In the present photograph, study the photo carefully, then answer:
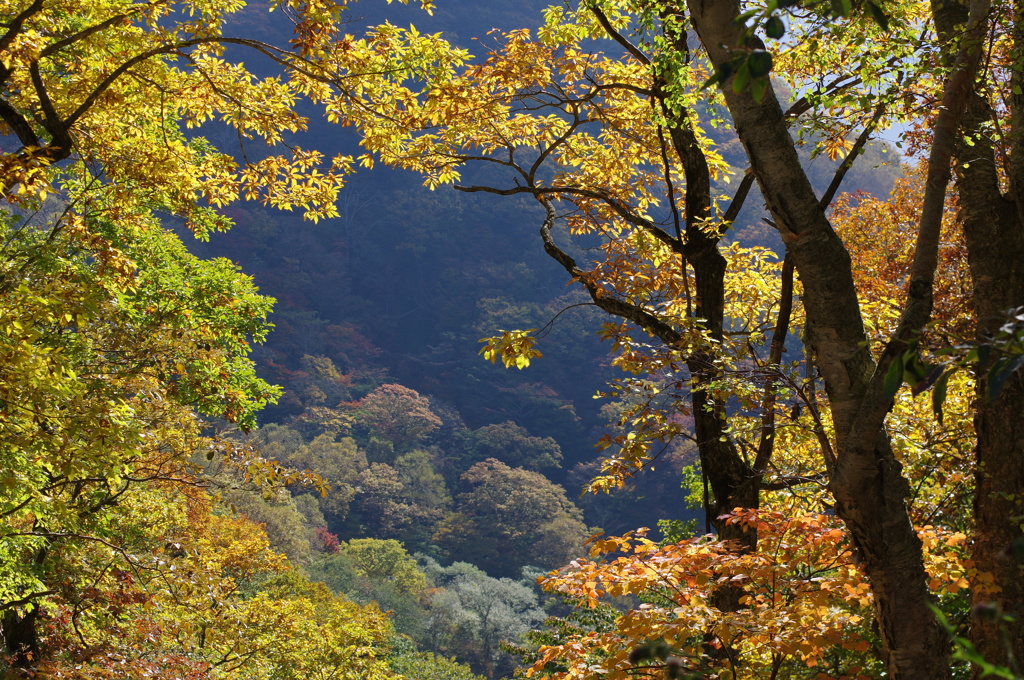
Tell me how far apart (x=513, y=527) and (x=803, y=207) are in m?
27.4

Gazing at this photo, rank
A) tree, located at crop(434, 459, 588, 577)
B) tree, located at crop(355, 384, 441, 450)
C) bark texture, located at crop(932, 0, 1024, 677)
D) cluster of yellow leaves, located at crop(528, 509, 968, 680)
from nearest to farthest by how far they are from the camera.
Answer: cluster of yellow leaves, located at crop(528, 509, 968, 680) < bark texture, located at crop(932, 0, 1024, 677) < tree, located at crop(434, 459, 588, 577) < tree, located at crop(355, 384, 441, 450)

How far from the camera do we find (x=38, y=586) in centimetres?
500

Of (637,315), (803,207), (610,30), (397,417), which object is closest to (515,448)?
(397,417)

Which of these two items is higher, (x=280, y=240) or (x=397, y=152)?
(x=280, y=240)

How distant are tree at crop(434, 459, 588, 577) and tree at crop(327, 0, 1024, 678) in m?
23.5

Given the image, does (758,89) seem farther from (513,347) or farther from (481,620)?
(481,620)

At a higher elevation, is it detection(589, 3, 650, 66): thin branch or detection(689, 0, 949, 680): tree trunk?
detection(589, 3, 650, 66): thin branch

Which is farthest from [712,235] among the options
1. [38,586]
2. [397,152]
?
[38,586]

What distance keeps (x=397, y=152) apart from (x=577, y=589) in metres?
3.23

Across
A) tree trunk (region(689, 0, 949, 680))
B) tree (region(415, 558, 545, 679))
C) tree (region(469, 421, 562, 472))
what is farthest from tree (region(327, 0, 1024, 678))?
tree (region(469, 421, 562, 472))

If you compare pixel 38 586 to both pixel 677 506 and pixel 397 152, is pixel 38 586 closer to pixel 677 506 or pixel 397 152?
pixel 397 152

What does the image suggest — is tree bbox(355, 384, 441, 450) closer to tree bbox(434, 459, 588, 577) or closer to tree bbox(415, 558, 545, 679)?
tree bbox(434, 459, 588, 577)

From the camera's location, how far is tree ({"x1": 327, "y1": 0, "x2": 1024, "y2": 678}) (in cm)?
212

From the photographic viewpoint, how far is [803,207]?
7.07 feet
